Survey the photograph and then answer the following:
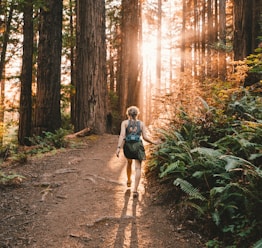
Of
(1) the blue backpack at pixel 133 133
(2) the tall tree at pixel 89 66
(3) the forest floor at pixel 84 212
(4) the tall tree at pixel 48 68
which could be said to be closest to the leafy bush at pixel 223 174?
(3) the forest floor at pixel 84 212

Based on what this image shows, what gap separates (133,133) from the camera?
5.64 meters

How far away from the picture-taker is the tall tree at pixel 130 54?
14648 mm

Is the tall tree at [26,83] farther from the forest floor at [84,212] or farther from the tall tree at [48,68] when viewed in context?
the forest floor at [84,212]

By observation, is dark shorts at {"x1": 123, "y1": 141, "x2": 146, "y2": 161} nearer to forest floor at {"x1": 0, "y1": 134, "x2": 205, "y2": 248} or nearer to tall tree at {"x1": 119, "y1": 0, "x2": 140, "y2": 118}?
forest floor at {"x1": 0, "y1": 134, "x2": 205, "y2": 248}

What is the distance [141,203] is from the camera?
17.3 ft

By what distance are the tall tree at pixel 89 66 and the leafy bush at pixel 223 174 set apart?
532 cm

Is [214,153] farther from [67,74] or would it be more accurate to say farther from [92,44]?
[67,74]

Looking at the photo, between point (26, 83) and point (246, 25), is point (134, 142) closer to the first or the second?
point (246, 25)

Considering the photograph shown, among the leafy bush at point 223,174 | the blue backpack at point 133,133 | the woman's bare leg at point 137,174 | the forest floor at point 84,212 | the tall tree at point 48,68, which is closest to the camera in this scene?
the leafy bush at point 223,174

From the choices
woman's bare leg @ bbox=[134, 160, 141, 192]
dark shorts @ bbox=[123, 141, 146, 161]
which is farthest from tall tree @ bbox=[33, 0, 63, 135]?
woman's bare leg @ bbox=[134, 160, 141, 192]

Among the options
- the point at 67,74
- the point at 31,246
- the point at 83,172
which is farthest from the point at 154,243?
the point at 67,74

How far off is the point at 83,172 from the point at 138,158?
2.07 meters

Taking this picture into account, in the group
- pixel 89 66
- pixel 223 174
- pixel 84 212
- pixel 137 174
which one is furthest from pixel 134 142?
pixel 89 66

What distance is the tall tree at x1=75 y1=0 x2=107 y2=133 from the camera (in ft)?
36.4
